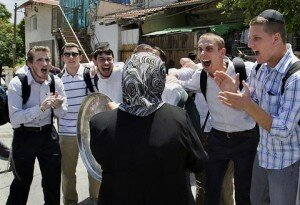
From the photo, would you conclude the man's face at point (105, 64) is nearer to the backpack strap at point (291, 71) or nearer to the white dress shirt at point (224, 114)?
the white dress shirt at point (224, 114)

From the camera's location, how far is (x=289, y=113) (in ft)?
8.54

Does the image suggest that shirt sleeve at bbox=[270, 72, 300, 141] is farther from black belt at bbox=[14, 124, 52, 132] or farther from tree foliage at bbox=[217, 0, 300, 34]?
tree foliage at bbox=[217, 0, 300, 34]

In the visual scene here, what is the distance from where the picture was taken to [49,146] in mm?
4055

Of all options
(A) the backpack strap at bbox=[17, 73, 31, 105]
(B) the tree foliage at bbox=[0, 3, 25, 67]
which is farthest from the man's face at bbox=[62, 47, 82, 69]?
(B) the tree foliage at bbox=[0, 3, 25, 67]

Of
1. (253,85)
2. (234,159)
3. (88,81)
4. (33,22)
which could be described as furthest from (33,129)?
(33,22)

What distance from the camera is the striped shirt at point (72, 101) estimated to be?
183 inches

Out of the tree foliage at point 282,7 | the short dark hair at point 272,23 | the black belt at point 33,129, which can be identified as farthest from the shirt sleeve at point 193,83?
the tree foliage at point 282,7

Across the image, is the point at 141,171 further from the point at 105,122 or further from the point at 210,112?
the point at 210,112

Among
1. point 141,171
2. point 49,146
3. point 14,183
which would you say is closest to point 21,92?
point 49,146

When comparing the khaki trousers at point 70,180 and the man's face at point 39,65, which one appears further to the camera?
the khaki trousers at point 70,180

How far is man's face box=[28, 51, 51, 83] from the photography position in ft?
13.0

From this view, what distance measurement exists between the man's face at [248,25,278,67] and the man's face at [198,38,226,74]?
0.66 metres

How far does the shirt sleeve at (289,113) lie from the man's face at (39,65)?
7.72 ft

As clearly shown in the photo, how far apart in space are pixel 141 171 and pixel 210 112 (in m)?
1.74
